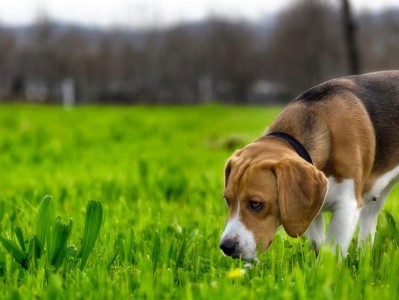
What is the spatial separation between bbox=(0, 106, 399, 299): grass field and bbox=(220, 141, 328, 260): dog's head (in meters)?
0.12

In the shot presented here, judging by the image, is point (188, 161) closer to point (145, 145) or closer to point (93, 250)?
point (145, 145)

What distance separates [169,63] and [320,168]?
76711mm

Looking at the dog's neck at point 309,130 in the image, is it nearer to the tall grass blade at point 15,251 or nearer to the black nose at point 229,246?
the black nose at point 229,246

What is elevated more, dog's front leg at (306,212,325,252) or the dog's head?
the dog's head

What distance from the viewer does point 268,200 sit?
338 centimetres

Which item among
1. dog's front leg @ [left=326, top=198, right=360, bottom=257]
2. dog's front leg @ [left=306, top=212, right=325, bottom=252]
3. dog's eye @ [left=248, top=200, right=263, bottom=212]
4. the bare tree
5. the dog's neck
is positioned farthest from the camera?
→ the bare tree

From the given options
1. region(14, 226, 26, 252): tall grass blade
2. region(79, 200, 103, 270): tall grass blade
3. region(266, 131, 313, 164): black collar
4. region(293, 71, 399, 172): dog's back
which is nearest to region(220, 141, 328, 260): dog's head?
region(266, 131, 313, 164): black collar

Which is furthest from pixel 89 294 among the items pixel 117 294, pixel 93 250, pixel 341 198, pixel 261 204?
pixel 341 198

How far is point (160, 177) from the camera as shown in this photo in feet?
20.8

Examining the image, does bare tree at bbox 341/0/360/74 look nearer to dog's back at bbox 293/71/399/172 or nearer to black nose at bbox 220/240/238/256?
dog's back at bbox 293/71/399/172

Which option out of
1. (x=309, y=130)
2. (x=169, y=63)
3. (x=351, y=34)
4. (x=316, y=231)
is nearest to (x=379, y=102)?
(x=309, y=130)

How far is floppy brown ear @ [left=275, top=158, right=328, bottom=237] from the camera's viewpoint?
3.31 metres

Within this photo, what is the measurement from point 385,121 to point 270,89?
8041 centimetres

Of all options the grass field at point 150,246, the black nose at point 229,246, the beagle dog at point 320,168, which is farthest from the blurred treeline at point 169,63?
the black nose at point 229,246
